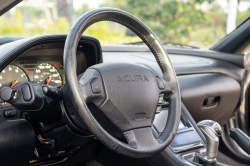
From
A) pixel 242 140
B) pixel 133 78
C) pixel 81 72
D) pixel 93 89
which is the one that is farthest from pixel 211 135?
pixel 81 72

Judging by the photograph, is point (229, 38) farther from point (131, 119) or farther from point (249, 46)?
point (131, 119)

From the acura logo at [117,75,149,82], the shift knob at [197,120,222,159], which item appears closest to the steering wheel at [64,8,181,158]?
the acura logo at [117,75,149,82]

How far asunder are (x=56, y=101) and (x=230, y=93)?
1.85 metres

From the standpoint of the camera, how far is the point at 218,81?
2.51 m

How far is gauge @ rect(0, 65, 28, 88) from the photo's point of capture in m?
1.53

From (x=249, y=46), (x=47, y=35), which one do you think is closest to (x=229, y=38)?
(x=249, y=46)

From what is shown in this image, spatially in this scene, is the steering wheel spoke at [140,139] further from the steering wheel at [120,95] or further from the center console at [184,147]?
the center console at [184,147]

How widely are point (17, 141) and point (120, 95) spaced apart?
0.60m

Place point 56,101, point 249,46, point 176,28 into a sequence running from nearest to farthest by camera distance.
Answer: point 56,101 < point 249,46 < point 176,28

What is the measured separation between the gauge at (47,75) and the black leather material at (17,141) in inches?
13.7

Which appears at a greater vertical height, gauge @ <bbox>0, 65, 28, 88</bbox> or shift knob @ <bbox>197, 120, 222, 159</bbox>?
gauge @ <bbox>0, 65, 28, 88</bbox>

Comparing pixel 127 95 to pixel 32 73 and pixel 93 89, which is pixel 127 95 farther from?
pixel 32 73

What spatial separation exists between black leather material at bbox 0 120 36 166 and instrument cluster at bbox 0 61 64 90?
0.27 m

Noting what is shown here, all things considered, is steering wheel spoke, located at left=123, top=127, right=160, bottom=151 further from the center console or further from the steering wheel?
the center console
